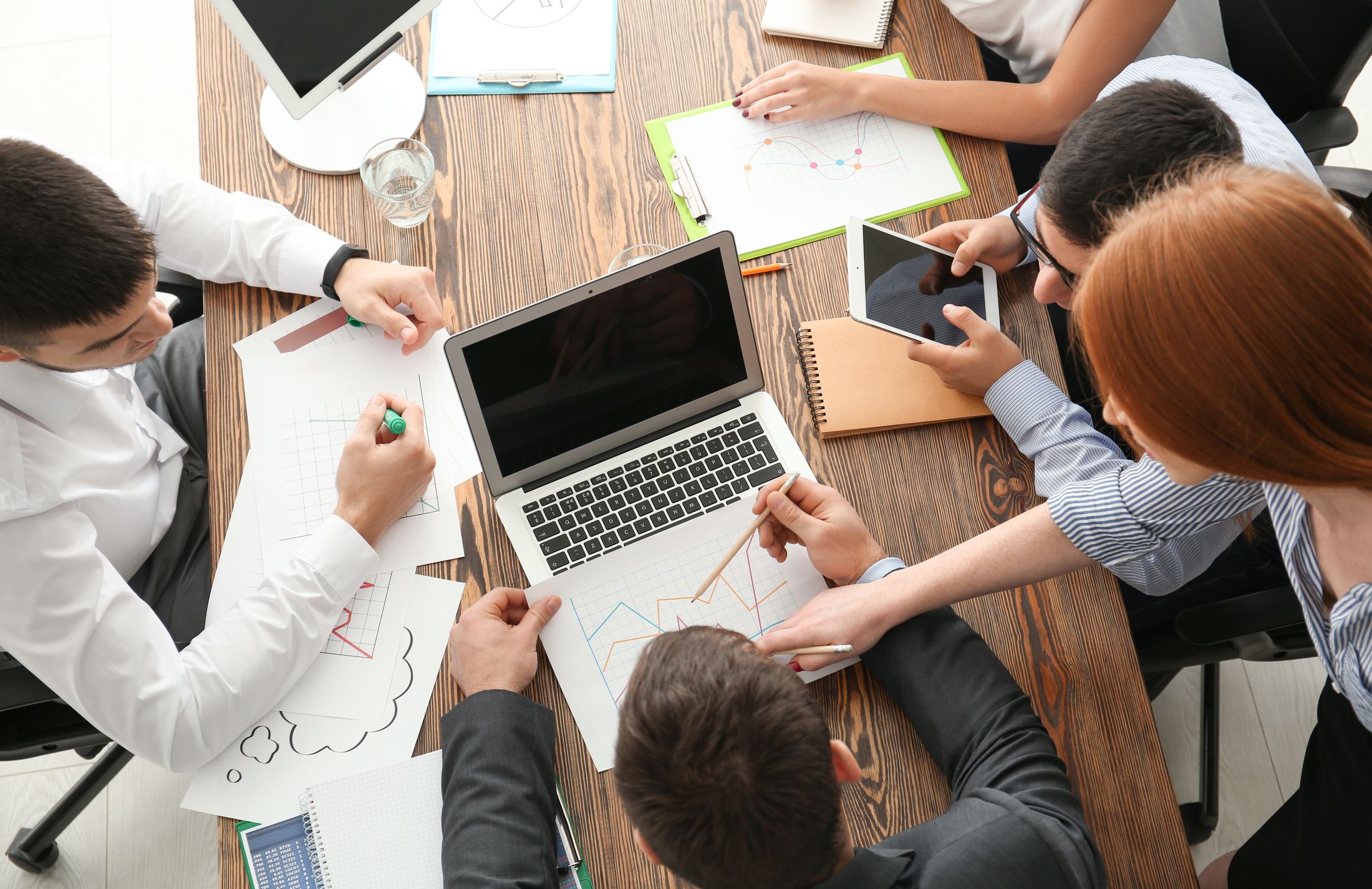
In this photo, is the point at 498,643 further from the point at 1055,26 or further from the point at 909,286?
the point at 1055,26

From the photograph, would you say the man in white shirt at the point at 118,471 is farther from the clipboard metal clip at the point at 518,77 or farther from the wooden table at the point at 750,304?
the clipboard metal clip at the point at 518,77

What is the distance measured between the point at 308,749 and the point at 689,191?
2.82ft

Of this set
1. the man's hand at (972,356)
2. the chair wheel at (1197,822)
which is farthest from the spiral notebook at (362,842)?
the chair wheel at (1197,822)

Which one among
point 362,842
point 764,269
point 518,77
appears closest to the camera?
point 362,842

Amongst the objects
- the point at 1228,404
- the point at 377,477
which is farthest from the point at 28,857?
the point at 1228,404

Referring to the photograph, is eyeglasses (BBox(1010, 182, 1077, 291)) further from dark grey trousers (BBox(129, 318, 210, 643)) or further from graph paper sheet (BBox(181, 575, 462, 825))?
dark grey trousers (BBox(129, 318, 210, 643))

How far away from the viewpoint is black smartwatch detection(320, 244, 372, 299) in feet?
4.03

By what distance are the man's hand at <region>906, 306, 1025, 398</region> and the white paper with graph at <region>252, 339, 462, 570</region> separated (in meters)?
0.61

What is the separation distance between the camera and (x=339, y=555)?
1071 mm

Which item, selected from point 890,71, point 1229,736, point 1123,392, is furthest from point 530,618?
point 1229,736

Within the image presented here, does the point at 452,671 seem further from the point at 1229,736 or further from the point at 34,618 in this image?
the point at 1229,736

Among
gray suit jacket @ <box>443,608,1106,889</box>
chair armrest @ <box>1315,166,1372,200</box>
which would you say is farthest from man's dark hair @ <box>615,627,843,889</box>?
chair armrest @ <box>1315,166,1372,200</box>

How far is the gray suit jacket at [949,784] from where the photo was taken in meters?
0.88

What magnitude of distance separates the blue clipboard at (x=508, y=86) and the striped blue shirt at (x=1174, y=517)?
2.89 ft
